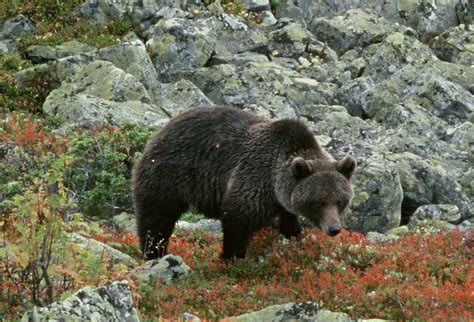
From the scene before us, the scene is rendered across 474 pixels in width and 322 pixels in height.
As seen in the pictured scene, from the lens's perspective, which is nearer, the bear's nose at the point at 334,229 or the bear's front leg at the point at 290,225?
the bear's nose at the point at 334,229

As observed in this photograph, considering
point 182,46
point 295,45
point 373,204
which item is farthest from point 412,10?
point 373,204

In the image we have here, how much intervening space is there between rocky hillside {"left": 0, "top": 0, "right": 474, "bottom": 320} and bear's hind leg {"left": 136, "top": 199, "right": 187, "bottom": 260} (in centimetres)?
49

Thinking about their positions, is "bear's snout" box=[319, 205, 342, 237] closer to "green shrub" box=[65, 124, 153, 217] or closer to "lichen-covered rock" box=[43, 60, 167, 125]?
"green shrub" box=[65, 124, 153, 217]

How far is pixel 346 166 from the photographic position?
10336 mm

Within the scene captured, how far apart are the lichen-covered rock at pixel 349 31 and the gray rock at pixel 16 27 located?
32.5 feet

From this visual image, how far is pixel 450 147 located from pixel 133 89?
8.01 m

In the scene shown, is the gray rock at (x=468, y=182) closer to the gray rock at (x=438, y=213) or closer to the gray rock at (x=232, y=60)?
the gray rock at (x=438, y=213)

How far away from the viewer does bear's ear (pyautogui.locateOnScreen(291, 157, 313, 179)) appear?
33.2 ft

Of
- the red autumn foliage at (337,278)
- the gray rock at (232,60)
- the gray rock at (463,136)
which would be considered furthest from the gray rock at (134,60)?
the red autumn foliage at (337,278)

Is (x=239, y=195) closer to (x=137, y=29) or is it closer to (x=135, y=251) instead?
(x=135, y=251)

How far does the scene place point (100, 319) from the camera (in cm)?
574

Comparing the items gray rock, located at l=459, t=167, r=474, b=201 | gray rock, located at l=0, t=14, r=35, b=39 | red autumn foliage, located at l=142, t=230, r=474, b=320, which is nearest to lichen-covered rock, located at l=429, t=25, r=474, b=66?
gray rock, located at l=459, t=167, r=474, b=201

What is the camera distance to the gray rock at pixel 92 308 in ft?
18.0

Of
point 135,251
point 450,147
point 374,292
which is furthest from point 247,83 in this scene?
point 374,292
